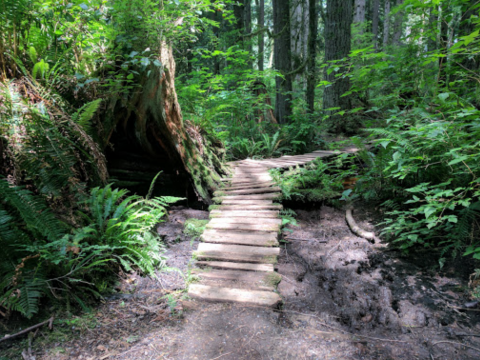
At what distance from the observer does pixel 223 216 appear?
180 inches

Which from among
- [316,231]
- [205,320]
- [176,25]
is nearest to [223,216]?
[316,231]

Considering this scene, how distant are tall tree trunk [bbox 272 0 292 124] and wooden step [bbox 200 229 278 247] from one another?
332 inches

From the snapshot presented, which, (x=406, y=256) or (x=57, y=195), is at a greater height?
(x=57, y=195)

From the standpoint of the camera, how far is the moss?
14.5 feet

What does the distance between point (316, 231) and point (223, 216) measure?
1770 millimetres

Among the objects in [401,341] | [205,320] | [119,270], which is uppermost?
[119,270]

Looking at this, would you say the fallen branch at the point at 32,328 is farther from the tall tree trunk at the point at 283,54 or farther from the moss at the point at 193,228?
the tall tree trunk at the point at 283,54

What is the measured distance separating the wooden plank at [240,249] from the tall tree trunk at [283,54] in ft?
28.8

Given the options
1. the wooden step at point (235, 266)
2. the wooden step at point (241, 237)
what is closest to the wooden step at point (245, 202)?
the wooden step at point (241, 237)

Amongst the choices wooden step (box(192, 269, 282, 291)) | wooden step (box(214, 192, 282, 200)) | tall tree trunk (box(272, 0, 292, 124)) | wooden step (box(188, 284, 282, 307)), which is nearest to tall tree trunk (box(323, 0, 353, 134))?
tall tree trunk (box(272, 0, 292, 124))

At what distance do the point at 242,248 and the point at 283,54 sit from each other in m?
10.7

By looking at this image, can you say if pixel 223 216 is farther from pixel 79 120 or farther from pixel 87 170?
pixel 79 120

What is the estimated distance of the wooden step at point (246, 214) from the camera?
4537 millimetres

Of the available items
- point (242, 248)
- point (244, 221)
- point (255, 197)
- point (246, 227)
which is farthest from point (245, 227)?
point (255, 197)
